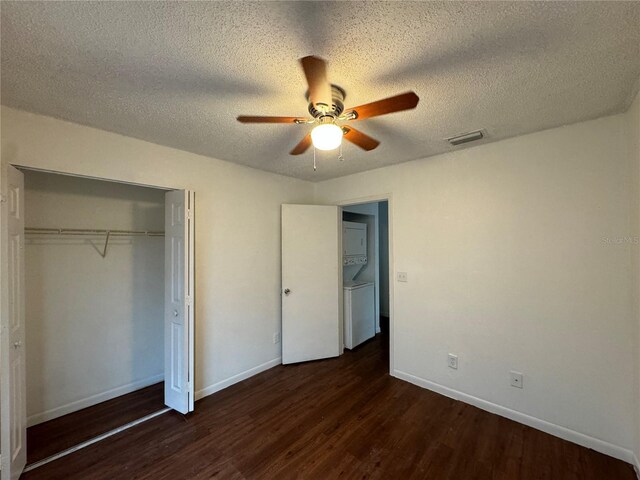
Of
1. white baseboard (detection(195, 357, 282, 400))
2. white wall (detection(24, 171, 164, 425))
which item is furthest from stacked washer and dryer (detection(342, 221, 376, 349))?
white wall (detection(24, 171, 164, 425))

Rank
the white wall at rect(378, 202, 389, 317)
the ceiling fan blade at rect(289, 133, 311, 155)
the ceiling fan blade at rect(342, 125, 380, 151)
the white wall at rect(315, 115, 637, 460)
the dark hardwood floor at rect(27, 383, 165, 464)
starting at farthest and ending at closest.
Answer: the white wall at rect(378, 202, 389, 317) < the dark hardwood floor at rect(27, 383, 165, 464) < the white wall at rect(315, 115, 637, 460) < the ceiling fan blade at rect(289, 133, 311, 155) < the ceiling fan blade at rect(342, 125, 380, 151)

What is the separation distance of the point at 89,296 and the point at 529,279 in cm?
390

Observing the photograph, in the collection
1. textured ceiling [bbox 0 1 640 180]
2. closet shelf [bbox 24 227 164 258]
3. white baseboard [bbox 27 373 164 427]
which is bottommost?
white baseboard [bbox 27 373 164 427]

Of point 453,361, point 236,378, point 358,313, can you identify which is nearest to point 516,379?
point 453,361

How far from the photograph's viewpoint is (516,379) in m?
2.22

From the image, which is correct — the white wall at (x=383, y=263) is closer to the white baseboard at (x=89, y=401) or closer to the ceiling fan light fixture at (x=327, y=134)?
the white baseboard at (x=89, y=401)

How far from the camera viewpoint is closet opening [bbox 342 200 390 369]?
3.79 metres

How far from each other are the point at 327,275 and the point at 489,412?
2.07m

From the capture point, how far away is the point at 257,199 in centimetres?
316

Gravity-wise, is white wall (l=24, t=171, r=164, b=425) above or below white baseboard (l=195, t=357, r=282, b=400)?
above

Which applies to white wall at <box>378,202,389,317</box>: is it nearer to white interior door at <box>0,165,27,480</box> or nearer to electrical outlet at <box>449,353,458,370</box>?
electrical outlet at <box>449,353,458,370</box>

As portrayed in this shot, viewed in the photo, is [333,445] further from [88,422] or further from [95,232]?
[95,232]

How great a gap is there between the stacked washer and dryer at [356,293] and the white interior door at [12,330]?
3.08 meters

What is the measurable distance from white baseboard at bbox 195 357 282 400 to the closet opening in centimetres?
108
